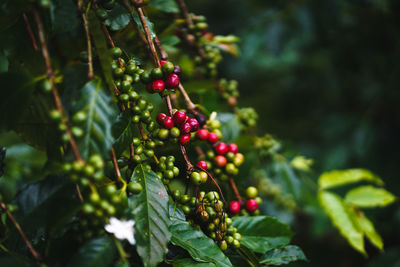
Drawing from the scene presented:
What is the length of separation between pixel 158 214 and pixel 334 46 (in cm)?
273

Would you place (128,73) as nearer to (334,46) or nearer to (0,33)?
(0,33)

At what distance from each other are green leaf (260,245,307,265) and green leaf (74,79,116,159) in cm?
59

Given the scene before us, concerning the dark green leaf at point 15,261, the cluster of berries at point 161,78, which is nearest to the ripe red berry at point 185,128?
the cluster of berries at point 161,78

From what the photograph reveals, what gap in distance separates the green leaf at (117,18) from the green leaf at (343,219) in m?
1.20

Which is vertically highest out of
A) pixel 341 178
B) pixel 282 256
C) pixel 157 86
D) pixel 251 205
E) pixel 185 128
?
pixel 157 86

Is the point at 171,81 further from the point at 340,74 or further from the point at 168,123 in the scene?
the point at 340,74

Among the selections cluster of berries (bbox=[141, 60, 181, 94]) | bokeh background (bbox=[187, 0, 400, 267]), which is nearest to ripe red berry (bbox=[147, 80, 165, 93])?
cluster of berries (bbox=[141, 60, 181, 94])

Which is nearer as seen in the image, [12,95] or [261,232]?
[12,95]

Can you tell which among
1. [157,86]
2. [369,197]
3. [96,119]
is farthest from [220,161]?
[369,197]

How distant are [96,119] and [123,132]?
15 centimetres

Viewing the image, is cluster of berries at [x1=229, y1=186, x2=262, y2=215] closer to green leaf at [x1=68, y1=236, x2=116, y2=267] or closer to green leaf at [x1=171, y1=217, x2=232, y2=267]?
green leaf at [x1=171, y1=217, x2=232, y2=267]

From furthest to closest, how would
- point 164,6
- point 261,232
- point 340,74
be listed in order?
point 340,74 < point 164,6 < point 261,232

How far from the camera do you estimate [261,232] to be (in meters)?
0.97

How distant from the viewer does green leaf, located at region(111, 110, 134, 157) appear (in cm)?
73
